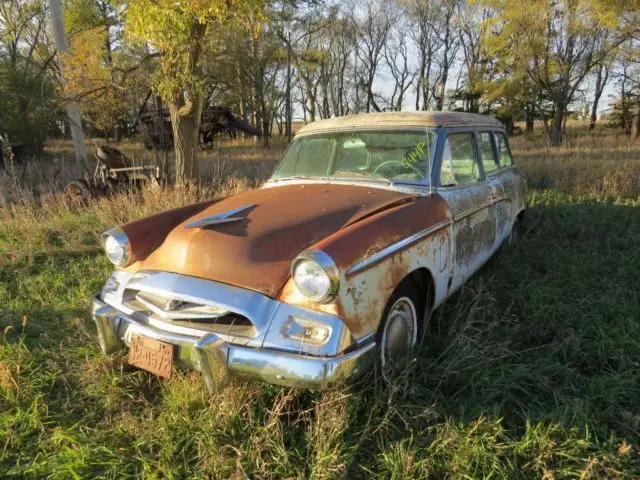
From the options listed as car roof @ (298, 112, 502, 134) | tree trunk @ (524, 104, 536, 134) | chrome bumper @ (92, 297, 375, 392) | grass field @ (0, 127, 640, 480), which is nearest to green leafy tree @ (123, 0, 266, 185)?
car roof @ (298, 112, 502, 134)

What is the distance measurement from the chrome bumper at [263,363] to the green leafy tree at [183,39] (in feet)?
15.2

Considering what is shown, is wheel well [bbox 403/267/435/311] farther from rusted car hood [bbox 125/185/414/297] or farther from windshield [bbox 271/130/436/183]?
windshield [bbox 271/130/436/183]

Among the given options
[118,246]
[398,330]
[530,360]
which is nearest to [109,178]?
[118,246]

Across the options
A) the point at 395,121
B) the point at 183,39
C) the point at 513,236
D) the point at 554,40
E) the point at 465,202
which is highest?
the point at 554,40

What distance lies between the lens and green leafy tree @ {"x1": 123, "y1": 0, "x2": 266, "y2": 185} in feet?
17.6

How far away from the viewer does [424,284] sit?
2.79m

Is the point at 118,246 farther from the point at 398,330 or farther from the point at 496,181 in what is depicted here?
the point at 496,181

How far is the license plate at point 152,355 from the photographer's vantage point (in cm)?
213

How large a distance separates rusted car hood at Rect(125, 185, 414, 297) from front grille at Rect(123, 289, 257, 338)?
0.16 meters

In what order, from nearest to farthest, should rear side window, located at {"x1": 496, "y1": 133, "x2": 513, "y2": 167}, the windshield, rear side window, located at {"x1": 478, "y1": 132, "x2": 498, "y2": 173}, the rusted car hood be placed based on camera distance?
the rusted car hood, the windshield, rear side window, located at {"x1": 478, "y1": 132, "x2": 498, "y2": 173}, rear side window, located at {"x1": 496, "y1": 133, "x2": 513, "y2": 167}

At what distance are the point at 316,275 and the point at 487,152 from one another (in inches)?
114

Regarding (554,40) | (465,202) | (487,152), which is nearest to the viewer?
(465,202)

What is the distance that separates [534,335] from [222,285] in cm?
Answer: 222

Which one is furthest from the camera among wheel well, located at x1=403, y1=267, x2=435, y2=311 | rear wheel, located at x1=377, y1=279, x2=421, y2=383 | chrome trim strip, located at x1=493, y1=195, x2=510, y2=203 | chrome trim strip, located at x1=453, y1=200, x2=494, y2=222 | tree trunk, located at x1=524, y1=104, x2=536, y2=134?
tree trunk, located at x1=524, y1=104, x2=536, y2=134
